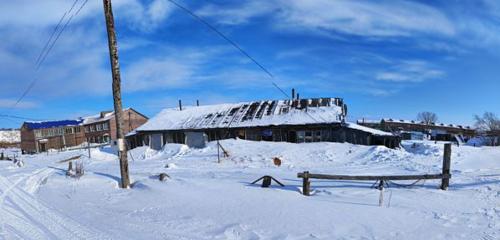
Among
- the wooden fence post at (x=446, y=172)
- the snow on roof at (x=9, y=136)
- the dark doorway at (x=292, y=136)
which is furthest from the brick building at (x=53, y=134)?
the wooden fence post at (x=446, y=172)

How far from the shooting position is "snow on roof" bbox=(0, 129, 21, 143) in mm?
118438

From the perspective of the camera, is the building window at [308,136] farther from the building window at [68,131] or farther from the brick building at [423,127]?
the building window at [68,131]

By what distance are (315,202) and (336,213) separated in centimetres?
118

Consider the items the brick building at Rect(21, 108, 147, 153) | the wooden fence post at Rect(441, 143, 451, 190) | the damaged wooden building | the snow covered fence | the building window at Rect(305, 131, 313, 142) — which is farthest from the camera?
the brick building at Rect(21, 108, 147, 153)

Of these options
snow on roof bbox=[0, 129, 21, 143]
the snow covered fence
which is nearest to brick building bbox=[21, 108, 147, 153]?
snow on roof bbox=[0, 129, 21, 143]

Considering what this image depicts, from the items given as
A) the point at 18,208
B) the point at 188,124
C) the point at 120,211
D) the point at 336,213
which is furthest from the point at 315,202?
the point at 188,124

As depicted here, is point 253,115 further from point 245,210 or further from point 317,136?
point 245,210

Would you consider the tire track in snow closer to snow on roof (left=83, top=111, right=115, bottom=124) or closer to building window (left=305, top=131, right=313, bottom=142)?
building window (left=305, top=131, right=313, bottom=142)

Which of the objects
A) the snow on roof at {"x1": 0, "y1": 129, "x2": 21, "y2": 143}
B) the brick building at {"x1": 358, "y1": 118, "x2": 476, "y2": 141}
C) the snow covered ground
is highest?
the snow covered ground

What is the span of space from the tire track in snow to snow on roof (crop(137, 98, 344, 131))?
23226 mm

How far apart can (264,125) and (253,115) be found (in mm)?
2698

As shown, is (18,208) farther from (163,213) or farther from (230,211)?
(230,211)

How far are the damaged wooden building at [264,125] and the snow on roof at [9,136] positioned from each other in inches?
3899

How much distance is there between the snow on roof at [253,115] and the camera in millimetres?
32469
